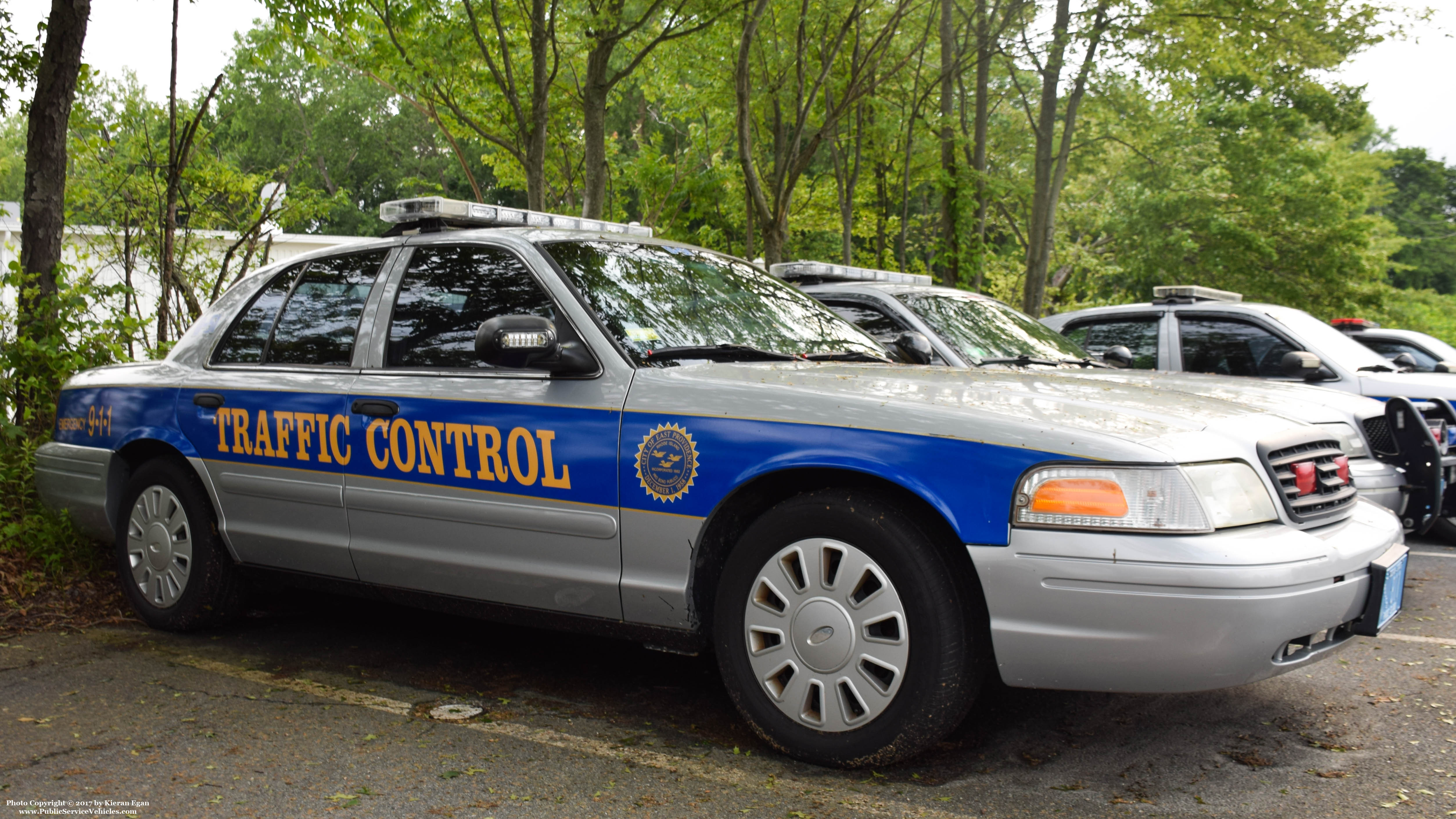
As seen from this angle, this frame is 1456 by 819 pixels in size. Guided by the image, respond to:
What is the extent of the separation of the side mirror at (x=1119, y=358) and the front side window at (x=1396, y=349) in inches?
193

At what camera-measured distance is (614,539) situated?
3.48 metres

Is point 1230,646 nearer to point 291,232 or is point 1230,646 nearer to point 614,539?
point 614,539

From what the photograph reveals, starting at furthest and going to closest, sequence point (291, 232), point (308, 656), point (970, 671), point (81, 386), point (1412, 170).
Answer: point (1412, 170), point (291, 232), point (81, 386), point (308, 656), point (970, 671)

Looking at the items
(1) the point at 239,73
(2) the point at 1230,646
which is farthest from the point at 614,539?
(1) the point at 239,73

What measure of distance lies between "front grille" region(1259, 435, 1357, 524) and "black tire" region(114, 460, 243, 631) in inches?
158

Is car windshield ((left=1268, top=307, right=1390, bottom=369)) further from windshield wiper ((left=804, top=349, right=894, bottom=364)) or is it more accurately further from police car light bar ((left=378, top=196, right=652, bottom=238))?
police car light bar ((left=378, top=196, right=652, bottom=238))

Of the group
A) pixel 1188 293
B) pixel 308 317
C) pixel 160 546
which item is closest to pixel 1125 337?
pixel 1188 293

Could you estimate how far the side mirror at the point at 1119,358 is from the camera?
730cm

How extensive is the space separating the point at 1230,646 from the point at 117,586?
204 inches

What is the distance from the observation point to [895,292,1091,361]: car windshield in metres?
6.70

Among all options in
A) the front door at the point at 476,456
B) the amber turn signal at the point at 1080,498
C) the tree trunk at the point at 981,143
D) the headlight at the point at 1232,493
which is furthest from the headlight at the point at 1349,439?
the tree trunk at the point at 981,143

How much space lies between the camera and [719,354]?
379 centimetres

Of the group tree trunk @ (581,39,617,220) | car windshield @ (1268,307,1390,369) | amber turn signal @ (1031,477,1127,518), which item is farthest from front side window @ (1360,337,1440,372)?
amber turn signal @ (1031,477,1127,518)

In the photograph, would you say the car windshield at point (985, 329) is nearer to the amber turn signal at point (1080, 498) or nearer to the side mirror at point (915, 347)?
the side mirror at point (915, 347)
